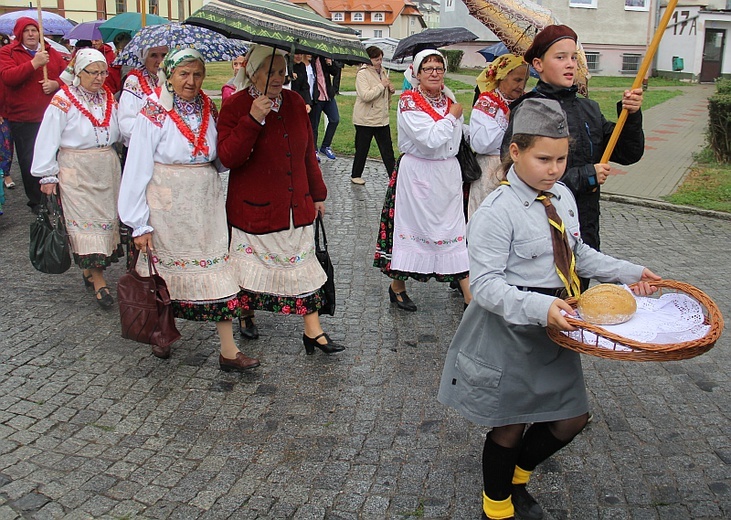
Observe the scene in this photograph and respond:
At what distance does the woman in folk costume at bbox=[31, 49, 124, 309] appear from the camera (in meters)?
5.98

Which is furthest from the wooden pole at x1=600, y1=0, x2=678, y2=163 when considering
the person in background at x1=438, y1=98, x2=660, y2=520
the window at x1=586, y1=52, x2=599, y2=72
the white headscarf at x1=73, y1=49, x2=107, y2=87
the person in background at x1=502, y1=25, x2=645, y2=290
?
the window at x1=586, y1=52, x2=599, y2=72

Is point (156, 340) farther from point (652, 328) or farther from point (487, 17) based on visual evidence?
point (652, 328)

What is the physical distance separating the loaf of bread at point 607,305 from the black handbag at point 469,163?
2.98 meters

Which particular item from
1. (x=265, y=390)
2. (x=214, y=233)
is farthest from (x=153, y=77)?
(x=265, y=390)

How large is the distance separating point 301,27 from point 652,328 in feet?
7.95

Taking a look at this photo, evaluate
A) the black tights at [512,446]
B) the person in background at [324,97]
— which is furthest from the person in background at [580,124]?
the person in background at [324,97]

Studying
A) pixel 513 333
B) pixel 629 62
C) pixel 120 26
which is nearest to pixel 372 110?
pixel 120 26

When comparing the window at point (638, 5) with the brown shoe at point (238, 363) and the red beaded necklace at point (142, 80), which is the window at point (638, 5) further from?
the brown shoe at point (238, 363)

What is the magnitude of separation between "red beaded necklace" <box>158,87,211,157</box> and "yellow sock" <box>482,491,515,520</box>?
2.68 m

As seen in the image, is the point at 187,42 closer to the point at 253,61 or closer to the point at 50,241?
the point at 253,61

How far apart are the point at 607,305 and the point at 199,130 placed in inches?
113

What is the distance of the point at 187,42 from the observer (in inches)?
196

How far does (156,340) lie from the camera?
15.8 ft

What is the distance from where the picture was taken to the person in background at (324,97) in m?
12.8
